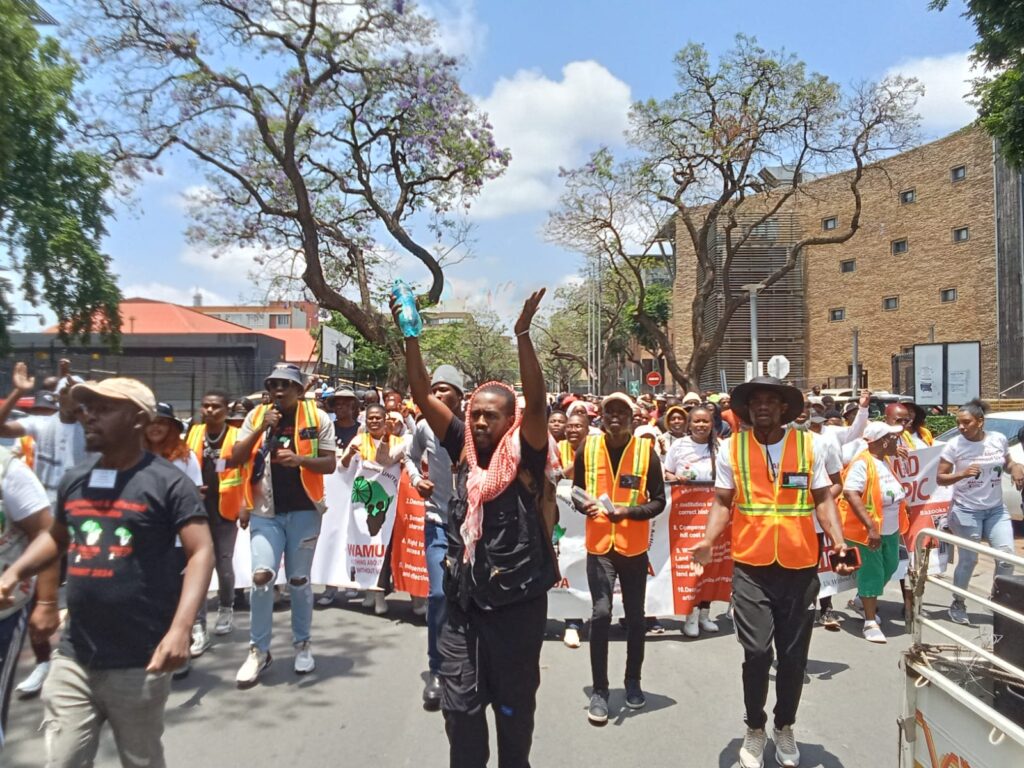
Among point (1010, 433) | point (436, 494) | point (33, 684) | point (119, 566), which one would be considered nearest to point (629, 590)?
point (436, 494)

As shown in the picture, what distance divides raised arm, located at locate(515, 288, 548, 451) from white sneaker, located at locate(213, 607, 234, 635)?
4.04 meters

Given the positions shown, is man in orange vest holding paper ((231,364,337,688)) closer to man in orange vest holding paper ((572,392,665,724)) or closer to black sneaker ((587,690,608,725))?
man in orange vest holding paper ((572,392,665,724))

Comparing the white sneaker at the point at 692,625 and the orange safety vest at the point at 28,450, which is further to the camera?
the white sneaker at the point at 692,625

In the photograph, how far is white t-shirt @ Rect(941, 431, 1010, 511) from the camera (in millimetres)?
6426

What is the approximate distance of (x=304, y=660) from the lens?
16.4 ft

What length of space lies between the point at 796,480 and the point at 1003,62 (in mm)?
10693

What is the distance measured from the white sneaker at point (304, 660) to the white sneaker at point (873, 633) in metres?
4.30

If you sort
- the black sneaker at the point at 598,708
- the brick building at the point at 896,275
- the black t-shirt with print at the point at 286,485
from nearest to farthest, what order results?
1. the black sneaker at the point at 598,708
2. the black t-shirt with print at the point at 286,485
3. the brick building at the point at 896,275

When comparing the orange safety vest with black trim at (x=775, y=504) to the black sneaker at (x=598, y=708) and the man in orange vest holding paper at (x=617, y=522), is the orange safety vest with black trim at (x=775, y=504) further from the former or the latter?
the black sneaker at (x=598, y=708)

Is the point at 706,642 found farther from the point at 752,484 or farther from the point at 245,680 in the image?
the point at 245,680

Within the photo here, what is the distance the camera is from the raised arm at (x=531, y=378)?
289 centimetres

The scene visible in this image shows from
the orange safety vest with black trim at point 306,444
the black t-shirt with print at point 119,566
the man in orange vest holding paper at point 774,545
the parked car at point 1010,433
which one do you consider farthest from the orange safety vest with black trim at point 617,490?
the parked car at point 1010,433

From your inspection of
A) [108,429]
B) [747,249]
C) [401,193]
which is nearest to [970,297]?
[747,249]

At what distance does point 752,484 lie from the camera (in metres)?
3.97
